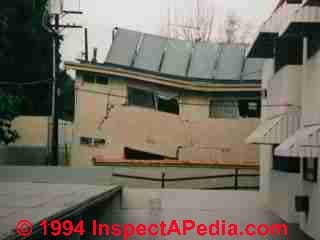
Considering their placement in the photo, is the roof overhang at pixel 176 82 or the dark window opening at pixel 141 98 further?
the dark window opening at pixel 141 98

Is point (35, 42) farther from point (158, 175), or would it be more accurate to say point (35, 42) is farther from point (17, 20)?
point (158, 175)

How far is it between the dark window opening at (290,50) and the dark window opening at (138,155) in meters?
14.6

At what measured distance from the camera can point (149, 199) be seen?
814 inches

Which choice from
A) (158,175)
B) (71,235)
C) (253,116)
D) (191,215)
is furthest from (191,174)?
(71,235)

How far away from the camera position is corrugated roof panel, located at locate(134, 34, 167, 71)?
31.2 meters

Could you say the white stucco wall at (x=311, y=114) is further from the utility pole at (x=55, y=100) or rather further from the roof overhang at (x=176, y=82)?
the utility pole at (x=55, y=100)

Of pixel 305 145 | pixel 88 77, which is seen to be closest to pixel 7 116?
pixel 88 77

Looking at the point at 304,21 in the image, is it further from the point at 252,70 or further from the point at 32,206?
the point at 252,70

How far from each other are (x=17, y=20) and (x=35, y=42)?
3.86 metres

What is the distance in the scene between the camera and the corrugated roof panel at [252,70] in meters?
30.7

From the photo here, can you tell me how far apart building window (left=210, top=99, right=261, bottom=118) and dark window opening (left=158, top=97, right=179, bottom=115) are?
1.85 m

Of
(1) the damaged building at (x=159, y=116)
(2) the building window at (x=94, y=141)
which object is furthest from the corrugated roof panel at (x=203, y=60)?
(2) the building window at (x=94, y=141)

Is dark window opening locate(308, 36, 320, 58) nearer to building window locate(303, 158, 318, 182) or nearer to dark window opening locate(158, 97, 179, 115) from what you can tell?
building window locate(303, 158, 318, 182)

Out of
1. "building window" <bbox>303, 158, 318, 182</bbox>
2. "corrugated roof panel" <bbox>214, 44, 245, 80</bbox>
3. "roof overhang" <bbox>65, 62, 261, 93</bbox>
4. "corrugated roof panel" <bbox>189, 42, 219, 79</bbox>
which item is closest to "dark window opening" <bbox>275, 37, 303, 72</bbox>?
"building window" <bbox>303, 158, 318, 182</bbox>
